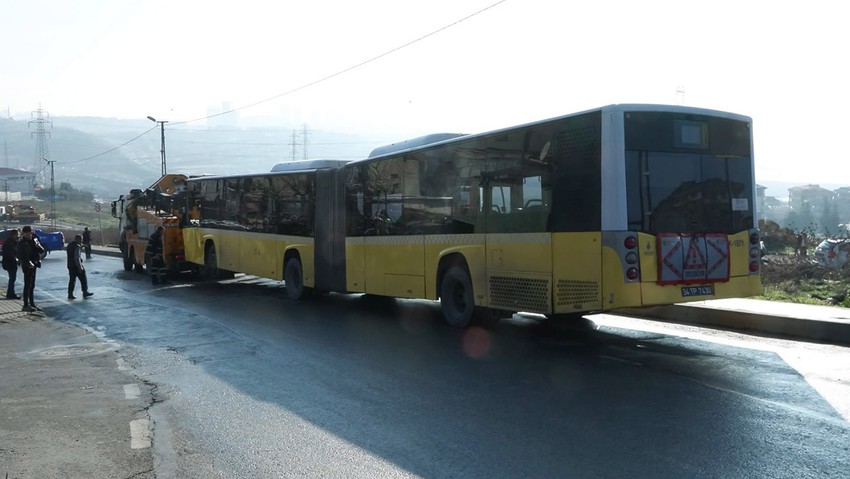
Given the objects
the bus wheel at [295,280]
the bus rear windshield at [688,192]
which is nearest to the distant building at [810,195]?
the bus wheel at [295,280]

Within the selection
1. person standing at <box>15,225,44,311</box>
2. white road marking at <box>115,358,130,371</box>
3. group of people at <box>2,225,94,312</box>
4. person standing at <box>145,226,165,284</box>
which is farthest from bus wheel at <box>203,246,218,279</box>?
white road marking at <box>115,358,130,371</box>

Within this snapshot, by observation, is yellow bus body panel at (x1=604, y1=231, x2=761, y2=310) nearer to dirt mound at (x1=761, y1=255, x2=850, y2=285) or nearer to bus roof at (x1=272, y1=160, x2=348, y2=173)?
dirt mound at (x1=761, y1=255, x2=850, y2=285)

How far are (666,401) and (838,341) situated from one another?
533 cm

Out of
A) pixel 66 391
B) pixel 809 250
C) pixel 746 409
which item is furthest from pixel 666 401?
pixel 809 250

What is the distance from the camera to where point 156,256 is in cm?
2631

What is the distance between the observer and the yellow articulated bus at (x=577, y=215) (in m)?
A: 10.4

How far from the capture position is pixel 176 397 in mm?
8891

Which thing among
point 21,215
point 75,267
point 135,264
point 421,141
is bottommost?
point 135,264

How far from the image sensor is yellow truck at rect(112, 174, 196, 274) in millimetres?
27062

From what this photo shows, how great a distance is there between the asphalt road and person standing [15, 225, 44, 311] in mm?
5763

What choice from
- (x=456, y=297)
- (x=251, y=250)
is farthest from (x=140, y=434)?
(x=251, y=250)

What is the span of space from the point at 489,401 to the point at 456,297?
5754mm

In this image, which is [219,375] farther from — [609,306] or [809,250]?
[809,250]

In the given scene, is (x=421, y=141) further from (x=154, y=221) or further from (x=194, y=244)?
(x=154, y=221)
